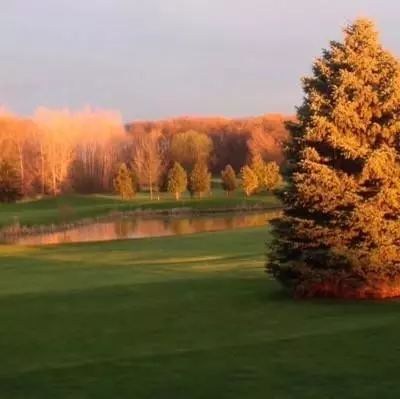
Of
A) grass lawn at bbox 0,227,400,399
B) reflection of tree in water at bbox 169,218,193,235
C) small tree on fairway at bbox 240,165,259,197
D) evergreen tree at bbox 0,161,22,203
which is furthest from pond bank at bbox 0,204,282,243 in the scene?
grass lawn at bbox 0,227,400,399

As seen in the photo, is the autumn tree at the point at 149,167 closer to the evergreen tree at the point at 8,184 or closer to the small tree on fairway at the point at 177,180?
the small tree on fairway at the point at 177,180

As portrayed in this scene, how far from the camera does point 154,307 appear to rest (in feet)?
39.7

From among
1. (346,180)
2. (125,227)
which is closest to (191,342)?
(346,180)

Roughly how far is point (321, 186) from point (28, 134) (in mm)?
92131

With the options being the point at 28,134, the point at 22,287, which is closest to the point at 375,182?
the point at 22,287

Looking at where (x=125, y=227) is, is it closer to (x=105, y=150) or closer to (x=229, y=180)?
(x=229, y=180)

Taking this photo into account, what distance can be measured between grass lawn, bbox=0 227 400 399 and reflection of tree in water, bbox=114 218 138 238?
2933cm

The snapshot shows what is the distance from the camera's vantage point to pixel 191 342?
29.3ft

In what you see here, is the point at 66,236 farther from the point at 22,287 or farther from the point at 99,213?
the point at 22,287

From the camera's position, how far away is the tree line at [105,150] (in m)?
86.8

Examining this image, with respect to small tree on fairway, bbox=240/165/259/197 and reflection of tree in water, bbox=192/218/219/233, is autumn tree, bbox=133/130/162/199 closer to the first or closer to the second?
small tree on fairway, bbox=240/165/259/197

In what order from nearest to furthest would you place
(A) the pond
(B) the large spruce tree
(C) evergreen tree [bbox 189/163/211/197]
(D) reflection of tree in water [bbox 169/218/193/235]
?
(B) the large spruce tree, (A) the pond, (D) reflection of tree in water [bbox 169/218/193/235], (C) evergreen tree [bbox 189/163/211/197]

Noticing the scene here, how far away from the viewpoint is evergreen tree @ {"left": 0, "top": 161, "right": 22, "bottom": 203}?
7300 cm

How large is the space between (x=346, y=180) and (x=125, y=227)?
4081 centimetres
